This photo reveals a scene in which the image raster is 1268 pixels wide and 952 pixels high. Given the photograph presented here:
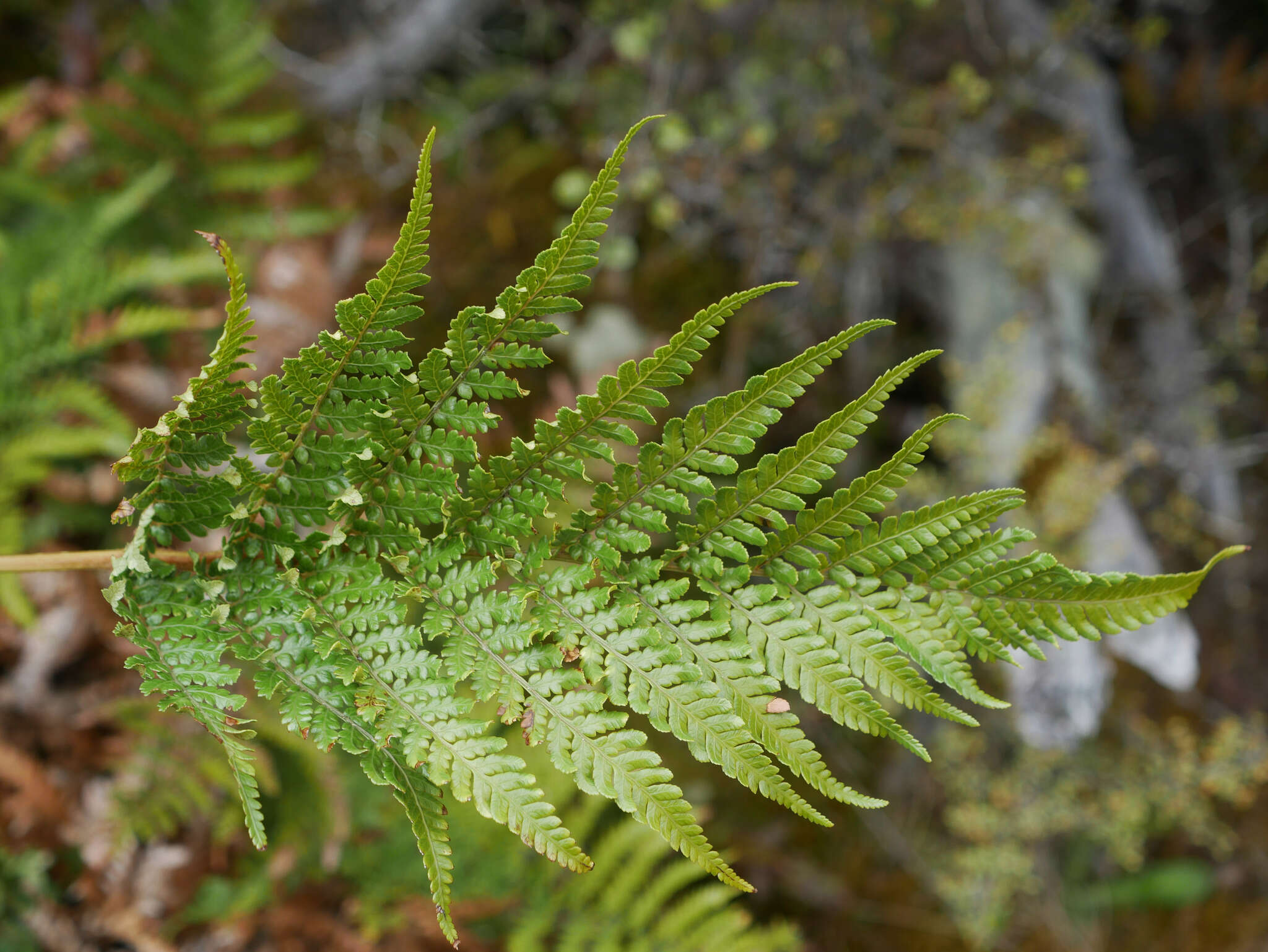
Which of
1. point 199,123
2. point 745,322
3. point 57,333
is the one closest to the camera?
point 57,333

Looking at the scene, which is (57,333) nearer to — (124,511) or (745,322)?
(124,511)

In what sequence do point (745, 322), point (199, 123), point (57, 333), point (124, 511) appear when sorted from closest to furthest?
point (124, 511) < point (57, 333) < point (199, 123) < point (745, 322)

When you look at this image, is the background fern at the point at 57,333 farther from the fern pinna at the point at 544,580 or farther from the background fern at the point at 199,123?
the fern pinna at the point at 544,580

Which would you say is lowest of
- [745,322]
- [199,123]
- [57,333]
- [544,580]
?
[57,333]

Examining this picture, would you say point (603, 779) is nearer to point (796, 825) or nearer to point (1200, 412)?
point (796, 825)

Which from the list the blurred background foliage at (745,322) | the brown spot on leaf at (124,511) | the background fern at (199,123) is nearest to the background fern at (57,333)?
the blurred background foliage at (745,322)

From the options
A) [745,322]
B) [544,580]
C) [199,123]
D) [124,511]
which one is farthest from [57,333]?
[745,322]

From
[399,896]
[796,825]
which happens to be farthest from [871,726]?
[796,825]
